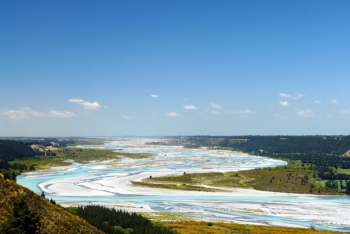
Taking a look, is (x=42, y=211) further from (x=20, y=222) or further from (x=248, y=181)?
(x=248, y=181)

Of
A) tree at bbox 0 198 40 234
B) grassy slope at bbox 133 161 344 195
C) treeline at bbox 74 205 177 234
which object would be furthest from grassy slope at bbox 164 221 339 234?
grassy slope at bbox 133 161 344 195

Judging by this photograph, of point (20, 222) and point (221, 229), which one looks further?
point (221, 229)

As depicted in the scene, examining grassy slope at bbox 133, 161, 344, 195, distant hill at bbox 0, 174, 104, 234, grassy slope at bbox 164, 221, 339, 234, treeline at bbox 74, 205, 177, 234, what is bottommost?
grassy slope at bbox 133, 161, 344, 195

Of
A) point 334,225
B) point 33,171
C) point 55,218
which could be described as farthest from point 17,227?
point 33,171

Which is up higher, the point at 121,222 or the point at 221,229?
the point at 121,222

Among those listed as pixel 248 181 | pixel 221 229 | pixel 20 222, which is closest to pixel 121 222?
pixel 221 229

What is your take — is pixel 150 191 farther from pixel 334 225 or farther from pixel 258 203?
pixel 334 225

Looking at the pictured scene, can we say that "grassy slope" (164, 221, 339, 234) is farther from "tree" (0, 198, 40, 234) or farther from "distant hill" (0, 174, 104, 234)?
"tree" (0, 198, 40, 234)
